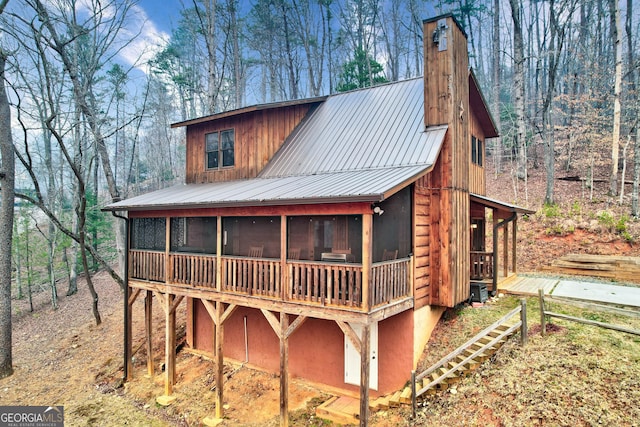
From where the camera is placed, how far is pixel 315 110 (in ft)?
44.9

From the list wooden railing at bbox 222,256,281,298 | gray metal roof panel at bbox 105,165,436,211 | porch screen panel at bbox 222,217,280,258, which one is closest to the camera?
gray metal roof panel at bbox 105,165,436,211

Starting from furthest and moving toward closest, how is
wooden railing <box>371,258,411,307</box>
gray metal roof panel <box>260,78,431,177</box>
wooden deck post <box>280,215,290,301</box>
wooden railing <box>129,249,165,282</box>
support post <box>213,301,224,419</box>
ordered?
wooden railing <box>129,249,165,282</box> < gray metal roof panel <box>260,78,431,177</box> < support post <box>213,301,224,419</box> < wooden deck post <box>280,215,290,301</box> < wooden railing <box>371,258,411,307</box>

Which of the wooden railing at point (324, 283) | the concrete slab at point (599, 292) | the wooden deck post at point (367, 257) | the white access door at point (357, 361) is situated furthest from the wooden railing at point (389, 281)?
the concrete slab at point (599, 292)

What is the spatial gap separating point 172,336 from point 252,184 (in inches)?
199

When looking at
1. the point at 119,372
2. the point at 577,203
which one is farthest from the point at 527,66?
the point at 119,372

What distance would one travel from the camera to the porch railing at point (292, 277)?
752cm

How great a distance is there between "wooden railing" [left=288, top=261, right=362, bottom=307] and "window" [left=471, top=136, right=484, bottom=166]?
7166mm

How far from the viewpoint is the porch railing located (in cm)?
752

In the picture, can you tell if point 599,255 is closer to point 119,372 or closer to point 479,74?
point 119,372

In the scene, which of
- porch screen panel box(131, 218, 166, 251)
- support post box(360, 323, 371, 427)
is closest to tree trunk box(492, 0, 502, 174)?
porch screen panel box(131, 218, 166, 251)

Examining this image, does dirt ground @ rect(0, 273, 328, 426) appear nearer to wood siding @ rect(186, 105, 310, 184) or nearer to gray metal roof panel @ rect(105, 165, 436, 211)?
gray metal roof panel @ rect(105, 165, 436, 211)

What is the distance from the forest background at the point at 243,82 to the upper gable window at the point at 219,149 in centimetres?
399

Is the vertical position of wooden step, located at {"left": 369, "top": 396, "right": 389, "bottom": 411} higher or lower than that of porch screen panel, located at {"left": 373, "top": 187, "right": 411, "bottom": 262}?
lower

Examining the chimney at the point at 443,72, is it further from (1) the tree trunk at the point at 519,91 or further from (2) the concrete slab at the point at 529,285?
(1) the tree trunk at the point at 519,91
